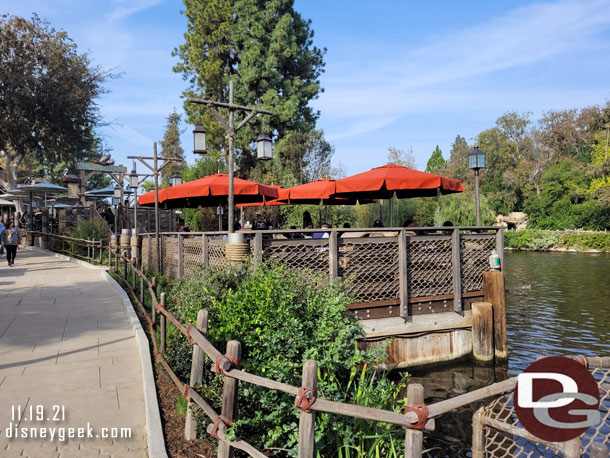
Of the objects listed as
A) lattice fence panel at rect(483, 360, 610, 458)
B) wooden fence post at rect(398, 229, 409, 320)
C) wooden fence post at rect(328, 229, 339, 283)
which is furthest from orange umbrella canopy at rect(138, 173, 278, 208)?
lattice fence panel at rect(483, 360, 610, 458)

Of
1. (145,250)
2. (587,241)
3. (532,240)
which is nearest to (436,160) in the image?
(532,240)

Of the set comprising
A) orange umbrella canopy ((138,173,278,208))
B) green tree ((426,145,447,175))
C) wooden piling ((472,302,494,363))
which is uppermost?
green tree ((426,145,447,175))

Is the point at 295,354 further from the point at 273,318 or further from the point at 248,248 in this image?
the point at 248,248

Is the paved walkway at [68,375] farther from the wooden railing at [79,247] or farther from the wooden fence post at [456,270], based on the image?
the wooden railing at [79,247]

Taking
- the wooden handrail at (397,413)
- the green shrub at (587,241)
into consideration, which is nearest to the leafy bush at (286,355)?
the wooden handrail at (397,413)

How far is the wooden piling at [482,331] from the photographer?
912 centimetres

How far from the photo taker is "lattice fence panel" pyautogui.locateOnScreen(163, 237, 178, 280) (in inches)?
441

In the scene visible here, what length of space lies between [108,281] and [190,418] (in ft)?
30.5

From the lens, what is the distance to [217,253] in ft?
28.0

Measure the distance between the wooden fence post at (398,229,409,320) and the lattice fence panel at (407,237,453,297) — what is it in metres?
0.22

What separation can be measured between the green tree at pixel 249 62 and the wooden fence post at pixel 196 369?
29379 millimetres

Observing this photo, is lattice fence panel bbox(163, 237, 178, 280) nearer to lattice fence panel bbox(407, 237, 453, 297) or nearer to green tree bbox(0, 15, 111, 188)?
lattice fence panel bbox(407, 237, 453, 297)

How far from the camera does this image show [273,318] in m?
4.64

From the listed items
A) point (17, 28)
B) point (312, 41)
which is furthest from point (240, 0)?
point (17, 28)
